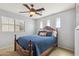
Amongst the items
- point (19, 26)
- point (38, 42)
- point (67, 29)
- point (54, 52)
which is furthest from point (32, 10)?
point (54, 52)

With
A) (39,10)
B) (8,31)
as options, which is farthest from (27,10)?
(8,31)

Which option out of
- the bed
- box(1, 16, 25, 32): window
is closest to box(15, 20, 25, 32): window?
box(1, 16, 25, 32): window

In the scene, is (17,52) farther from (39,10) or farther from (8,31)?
(39,10)

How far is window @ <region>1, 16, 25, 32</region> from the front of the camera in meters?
1.24

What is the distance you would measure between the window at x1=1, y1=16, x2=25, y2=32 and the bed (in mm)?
146

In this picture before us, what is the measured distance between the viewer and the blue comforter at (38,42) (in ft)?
3.98

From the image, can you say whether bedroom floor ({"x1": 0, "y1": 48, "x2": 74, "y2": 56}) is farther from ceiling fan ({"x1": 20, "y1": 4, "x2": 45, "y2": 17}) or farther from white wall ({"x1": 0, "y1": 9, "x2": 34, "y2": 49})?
ceiling fan ({"x1": 20, "y1": 4, "x2": 45, "y2": 17})

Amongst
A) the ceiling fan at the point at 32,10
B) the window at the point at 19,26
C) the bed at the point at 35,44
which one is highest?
the ceiling fan at the point at 32,10

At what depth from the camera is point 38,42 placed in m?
1.22

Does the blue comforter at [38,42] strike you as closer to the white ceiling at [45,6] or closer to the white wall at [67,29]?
the white wall at [67,29]

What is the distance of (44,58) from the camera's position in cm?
129

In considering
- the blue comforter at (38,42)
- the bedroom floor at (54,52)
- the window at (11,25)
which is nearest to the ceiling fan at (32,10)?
the window at (11,25)

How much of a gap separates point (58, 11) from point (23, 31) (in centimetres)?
58

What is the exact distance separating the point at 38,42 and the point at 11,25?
0.45 m
